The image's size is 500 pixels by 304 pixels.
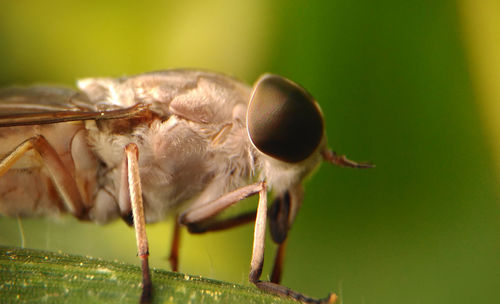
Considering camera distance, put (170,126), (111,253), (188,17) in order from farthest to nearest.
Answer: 1. (188,17)
2. (111,253)
3. (170,126)

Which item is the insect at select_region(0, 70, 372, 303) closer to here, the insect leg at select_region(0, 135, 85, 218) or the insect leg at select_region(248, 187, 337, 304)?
the insect leg at select_region(0, 135, 85, 218)

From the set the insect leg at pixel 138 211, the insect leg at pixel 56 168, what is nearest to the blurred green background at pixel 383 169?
the insect leg at pixel 56 168

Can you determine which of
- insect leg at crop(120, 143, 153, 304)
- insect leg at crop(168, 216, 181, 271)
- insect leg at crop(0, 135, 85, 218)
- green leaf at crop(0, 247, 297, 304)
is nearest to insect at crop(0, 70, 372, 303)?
insect leg at crop(0, 135, 85, 218)

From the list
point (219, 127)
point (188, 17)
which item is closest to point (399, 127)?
point (219, 127)

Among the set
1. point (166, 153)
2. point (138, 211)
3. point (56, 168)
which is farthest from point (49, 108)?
point (138, 211)

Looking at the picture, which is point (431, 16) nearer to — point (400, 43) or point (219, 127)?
point (400, 43)

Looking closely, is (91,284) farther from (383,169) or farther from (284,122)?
(383,169)
